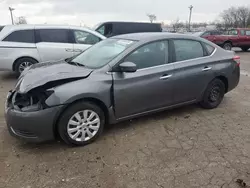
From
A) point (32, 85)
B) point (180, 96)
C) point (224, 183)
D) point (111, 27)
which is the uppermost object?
point (111, 27)

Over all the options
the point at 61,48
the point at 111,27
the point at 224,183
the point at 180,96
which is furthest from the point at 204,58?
the point at 111,27

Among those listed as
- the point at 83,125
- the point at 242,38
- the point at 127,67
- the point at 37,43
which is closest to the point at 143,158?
the point at 83,125

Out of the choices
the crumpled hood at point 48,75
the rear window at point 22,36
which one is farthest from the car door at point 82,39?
the crumpled hood at point 48,75

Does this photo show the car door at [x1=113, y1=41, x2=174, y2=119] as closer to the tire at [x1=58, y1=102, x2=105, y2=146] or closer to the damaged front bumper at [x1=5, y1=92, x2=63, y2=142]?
the tire at [x1=58, y1=102, x2=105, y2=146]

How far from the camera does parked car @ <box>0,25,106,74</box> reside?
7.41m

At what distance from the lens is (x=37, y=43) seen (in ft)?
25.1

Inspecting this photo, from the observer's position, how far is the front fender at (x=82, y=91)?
323cm

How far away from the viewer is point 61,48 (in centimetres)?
779

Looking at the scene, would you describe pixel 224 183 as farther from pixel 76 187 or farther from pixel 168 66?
pixel 168 66

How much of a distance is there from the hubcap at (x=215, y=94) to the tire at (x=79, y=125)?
2.37 meters

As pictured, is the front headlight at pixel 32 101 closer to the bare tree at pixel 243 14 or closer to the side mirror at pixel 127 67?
the side mirror at pixel 127 67

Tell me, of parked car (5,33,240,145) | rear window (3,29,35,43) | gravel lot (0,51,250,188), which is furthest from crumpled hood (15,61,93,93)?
rear window (3,29,35,43)

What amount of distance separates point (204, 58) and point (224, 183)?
249 cm

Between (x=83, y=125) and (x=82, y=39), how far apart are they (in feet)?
16.7
